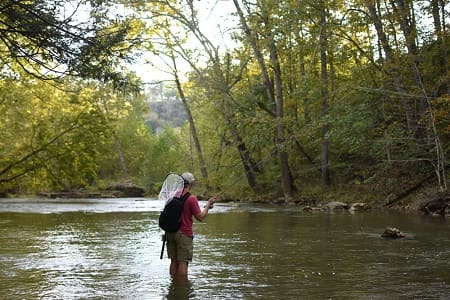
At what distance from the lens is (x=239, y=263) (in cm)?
994

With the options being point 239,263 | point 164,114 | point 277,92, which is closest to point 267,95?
point 277,92

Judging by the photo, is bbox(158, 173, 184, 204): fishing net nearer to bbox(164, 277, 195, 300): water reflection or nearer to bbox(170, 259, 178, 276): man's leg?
bbox(170, 259, 178, 276): man's leg

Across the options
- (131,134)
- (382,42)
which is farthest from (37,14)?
(131,134)

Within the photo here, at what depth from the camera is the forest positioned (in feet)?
28.3

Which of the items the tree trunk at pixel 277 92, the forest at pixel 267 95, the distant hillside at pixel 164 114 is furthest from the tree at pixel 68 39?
the distant hillside at pixel 164 114

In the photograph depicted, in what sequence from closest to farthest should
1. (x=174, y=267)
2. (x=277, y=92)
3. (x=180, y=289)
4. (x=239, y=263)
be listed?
(x=180, y=289), (x=174, y=267), (x=239, y=263), (x=277, y=92)

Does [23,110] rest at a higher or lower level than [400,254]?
higher

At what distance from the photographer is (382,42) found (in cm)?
2405

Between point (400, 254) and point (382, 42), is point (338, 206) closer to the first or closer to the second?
point (382, 42)

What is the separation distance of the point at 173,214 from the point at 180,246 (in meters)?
0.46

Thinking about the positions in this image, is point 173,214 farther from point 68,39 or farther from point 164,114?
point 164,114

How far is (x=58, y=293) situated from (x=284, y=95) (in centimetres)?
2893

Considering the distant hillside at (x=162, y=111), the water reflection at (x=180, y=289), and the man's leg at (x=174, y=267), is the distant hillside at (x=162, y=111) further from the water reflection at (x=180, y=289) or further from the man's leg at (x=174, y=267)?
the water reflection at (x=180, y=289)

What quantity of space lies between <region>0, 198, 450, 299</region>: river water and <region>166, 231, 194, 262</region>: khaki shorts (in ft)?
1.14
